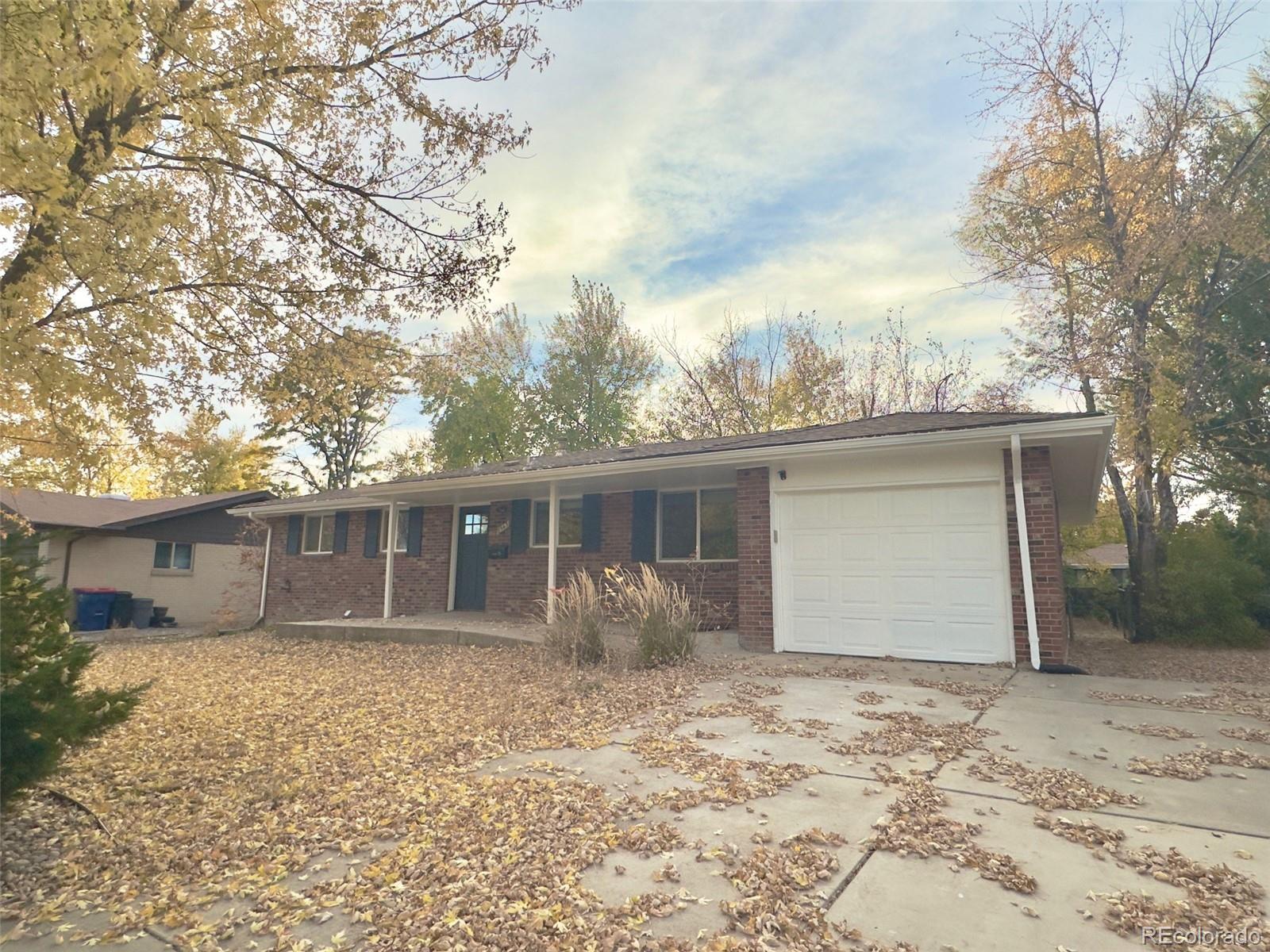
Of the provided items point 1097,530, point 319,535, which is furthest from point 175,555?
point 1097,530

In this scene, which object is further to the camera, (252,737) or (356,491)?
(356,491)

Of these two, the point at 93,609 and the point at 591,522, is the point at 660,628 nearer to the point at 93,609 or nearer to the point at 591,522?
the point at 591,522

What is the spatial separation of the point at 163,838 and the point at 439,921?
71.2 inches

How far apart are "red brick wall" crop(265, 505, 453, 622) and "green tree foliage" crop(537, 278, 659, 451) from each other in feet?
34.0

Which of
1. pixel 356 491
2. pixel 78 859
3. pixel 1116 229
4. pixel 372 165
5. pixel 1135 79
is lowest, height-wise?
pixel 78 859

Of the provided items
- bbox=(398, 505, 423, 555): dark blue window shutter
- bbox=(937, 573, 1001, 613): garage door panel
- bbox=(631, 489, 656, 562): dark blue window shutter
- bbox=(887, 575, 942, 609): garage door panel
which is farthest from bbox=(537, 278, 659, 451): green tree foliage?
bbox=(937, 573, 1001, 613): garage door panel

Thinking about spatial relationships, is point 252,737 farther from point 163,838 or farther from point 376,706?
point 163,838

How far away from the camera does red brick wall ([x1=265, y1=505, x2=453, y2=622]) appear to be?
42.7ft

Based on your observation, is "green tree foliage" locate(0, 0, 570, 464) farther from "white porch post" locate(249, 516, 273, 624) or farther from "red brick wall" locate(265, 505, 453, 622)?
"white porch post" locate(249, 516, 273, 624)

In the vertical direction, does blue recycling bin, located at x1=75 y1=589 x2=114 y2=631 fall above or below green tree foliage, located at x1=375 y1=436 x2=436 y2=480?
below

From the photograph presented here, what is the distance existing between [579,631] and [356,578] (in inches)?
348

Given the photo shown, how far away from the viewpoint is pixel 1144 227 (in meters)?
11.9

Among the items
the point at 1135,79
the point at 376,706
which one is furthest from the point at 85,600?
the point at 1135,79

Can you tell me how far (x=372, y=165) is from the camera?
5.25 metres
